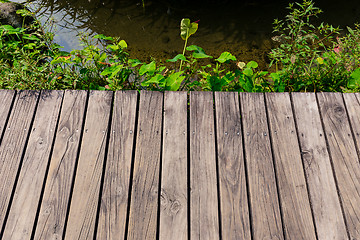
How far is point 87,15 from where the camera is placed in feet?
14.2

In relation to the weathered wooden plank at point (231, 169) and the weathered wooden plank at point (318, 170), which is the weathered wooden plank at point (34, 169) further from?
the weathered wooden plank at point (318, 170)

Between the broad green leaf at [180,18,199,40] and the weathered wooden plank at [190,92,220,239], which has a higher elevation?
the broad green leaf at [180,18,199,40]

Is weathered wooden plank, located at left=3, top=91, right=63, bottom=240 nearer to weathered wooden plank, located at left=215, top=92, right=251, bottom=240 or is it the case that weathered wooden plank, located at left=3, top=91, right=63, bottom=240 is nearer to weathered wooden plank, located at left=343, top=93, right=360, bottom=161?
weathered wooden plank, located at left=215, top=92, right=251, bottom=240

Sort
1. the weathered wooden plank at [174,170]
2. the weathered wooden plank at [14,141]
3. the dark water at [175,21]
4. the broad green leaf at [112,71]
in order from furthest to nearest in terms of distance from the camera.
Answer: the dark water at [175,21] < the broad green leaf at [112,71] < the weathered wooden plank at [14,141] < the weathered wooden plank at [174,170]

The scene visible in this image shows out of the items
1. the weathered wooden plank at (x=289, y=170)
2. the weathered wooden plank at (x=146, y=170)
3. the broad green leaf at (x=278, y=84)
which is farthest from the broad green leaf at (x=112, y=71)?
the broad green leaf at (x=278, y=84)

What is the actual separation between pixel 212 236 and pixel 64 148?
106 cm

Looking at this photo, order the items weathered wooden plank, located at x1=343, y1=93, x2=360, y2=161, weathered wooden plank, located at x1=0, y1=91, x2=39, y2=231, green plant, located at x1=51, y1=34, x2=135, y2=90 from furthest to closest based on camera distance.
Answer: green plant, located at x1=51, y1=34, x2=135, y2=90
weathered wooden plank, located at x1=343, y1=93, x2=360, y2=161
weathered wooden plank, located at x1=0, y1=91, x2=39, y2=231

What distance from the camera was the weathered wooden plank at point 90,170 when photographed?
162 cm

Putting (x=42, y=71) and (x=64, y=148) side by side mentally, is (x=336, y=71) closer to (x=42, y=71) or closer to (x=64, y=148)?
(x=64, y=148)

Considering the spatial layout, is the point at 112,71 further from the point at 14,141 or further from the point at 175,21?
the point at 175,21

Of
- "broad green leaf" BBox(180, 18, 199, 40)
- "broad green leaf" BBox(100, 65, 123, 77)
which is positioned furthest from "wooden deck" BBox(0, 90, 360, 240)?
"broad green leaf" BBox(180, 18, 199, 40)

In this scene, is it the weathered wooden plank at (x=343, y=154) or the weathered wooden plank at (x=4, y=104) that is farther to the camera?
the weathered wooden plank at (x=4, y=104)

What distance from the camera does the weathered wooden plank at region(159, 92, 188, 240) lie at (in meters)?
1.62

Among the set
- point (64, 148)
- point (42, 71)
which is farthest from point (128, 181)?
point (42, 71)
